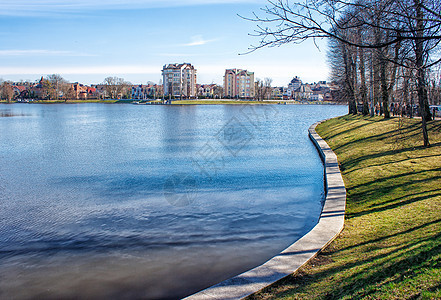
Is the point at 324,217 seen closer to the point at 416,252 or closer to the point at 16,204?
the point at 416,252

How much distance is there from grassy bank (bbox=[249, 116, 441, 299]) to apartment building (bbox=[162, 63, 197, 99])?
528ft

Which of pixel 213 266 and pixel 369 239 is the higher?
pixel 369 239

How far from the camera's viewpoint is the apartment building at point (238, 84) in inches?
7584

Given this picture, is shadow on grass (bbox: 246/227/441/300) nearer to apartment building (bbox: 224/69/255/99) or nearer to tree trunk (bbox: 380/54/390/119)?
tree trunk (bbox: 380/54/390/119)

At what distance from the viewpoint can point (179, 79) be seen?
174m

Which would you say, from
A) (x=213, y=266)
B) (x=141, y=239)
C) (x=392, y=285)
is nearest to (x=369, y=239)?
(x=392, y=285)

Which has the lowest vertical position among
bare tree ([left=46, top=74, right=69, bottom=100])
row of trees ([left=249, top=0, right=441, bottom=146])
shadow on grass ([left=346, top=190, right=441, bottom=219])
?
shadow on grass ([left=346, top=190, right=441, bottom=219])

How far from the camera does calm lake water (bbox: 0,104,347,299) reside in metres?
8.49

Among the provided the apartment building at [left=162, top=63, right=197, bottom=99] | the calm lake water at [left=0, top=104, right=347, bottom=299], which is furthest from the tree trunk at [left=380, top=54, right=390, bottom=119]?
the apartment building at [left=162, top=63, right=197, bottom=99]

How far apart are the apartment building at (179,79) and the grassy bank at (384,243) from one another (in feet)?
528

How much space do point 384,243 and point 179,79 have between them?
171m

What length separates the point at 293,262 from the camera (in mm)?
7410

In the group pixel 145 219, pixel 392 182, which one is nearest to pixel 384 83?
pixel 392 182

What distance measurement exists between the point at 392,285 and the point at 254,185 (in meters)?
10.8
